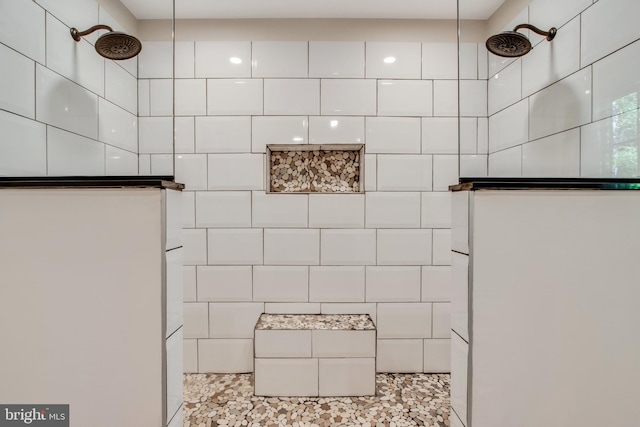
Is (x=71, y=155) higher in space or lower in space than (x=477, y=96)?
lower

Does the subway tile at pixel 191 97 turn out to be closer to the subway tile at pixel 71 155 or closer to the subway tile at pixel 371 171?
the subway tile at pixel 71 155

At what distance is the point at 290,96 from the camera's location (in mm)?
1441

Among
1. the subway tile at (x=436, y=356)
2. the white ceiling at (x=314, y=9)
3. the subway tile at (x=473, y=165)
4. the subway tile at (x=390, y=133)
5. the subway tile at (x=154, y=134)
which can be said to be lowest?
the subway tile at (x=436, y=356)

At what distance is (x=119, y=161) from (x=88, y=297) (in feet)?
1.71

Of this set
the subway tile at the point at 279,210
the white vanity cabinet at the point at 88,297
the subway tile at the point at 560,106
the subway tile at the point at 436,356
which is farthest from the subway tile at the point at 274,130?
the subway tile at the point at 436,356

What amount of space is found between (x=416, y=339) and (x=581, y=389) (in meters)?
0.84

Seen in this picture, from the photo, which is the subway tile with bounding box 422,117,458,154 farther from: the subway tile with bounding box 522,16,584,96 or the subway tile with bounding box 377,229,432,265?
the subway tile with bounding box 522,16,584,96

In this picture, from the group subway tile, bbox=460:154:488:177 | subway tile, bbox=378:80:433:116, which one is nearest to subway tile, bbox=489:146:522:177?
subway tile, bbox=460:154:488:177

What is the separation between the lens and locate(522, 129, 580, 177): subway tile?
34.1 inches

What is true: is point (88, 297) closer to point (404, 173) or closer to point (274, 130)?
point (274, 130)

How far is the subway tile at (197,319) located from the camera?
1.44m

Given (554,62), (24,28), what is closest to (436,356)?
(554,62)

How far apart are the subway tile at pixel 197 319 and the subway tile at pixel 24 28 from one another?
1151 millimetres

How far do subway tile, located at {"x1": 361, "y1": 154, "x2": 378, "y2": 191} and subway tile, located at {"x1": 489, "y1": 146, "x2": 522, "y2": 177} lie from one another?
1.97 feet
